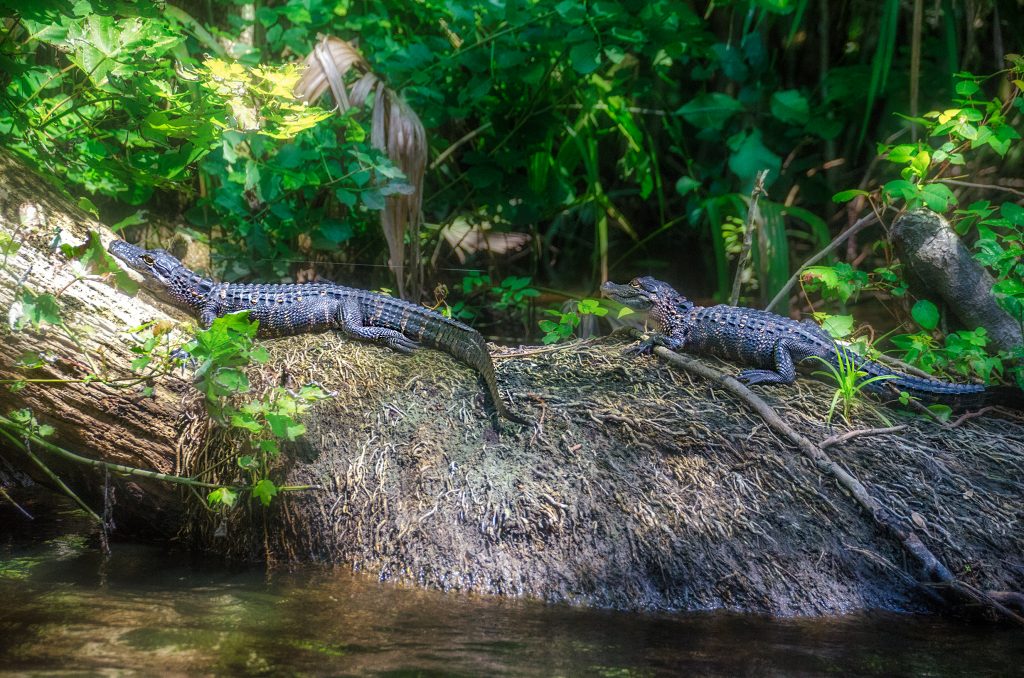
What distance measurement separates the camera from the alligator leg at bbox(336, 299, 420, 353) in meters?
4.49

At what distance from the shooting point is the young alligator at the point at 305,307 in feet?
14.8

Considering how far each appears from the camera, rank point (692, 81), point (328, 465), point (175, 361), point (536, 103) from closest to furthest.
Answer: point (175, 361) → point (328, 465) → point (536, 103) → point (692, 81)

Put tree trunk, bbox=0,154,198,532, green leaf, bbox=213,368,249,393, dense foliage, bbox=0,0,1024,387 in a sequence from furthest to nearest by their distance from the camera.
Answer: dense foliage, bbox=0,0,1024,387
tree trunk, bbox=0,154,198,532
green leaf, bbox=213,368,249,393

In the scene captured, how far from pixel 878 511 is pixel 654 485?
37.9 inches

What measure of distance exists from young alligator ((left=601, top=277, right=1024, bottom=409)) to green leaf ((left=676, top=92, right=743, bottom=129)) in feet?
6.56

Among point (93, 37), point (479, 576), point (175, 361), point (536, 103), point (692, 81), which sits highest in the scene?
point (692, 81)

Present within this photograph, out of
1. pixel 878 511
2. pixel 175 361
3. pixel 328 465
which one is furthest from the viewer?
pixel 328 465

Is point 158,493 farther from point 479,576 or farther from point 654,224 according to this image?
point 654,224

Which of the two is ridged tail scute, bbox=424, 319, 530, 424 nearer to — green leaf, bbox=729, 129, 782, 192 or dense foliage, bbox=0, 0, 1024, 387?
dense foliage, bbox=0, 0, 1024, 387

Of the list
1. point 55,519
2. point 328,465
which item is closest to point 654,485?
point 328,465

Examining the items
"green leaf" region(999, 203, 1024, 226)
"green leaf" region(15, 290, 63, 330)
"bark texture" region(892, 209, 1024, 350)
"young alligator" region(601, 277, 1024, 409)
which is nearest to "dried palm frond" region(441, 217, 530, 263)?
"young alligator" region(601, 277, 1024, 409)

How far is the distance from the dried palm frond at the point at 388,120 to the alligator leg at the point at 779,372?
2315 millimetres

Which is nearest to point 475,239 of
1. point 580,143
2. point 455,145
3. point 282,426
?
point 455,145

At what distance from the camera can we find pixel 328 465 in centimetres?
375
